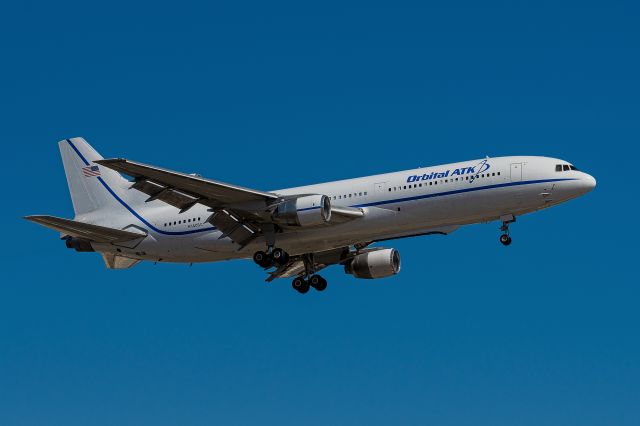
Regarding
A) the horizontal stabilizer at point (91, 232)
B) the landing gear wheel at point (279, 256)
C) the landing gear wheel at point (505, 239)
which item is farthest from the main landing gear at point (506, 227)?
the horizontal stabilizer at point (91, 232)

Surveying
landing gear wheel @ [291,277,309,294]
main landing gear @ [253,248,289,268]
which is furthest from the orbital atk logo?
landing gear wheel @ [291,277,309,294]

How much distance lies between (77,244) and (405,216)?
55.8ft

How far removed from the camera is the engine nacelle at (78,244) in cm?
5516

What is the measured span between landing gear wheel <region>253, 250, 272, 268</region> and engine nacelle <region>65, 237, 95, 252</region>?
8.95 metres

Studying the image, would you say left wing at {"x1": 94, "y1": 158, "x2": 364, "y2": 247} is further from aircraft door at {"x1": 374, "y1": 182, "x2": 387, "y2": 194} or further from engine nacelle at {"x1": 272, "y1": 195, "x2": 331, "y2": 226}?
aircraft door at {"x1": 374, "y1": 182, "x2": 387, "y2": 194}

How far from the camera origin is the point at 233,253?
54.0 metres

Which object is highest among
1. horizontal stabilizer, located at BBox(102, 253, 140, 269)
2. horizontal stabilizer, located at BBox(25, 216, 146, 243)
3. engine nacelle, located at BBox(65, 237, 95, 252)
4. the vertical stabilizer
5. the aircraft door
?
the vertical stabilizer

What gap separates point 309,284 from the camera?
5709 centimetres

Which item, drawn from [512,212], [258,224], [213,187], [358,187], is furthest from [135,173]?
[512,212]

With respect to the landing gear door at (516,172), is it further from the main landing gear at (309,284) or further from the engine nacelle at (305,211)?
the main landing gear at (309,284)

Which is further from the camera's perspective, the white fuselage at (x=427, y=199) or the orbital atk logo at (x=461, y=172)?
the orbital atk logo at (x=461, y=172)

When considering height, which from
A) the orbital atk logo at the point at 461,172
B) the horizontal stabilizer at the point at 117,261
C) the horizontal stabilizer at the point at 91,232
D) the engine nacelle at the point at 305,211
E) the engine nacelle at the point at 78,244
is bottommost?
the horizontal stabilizer at the point at 117,261

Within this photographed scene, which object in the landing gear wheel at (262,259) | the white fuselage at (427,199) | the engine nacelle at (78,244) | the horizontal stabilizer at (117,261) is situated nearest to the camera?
the white fuselage at (427,199)

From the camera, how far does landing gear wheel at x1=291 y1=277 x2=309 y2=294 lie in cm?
5693
